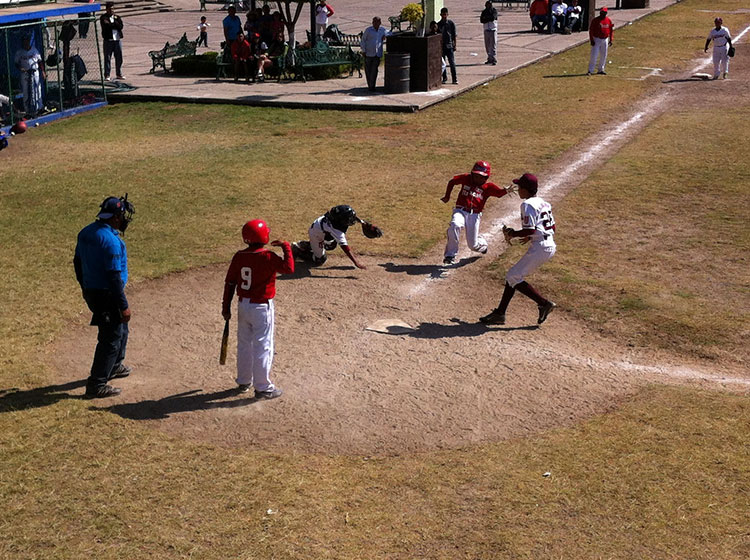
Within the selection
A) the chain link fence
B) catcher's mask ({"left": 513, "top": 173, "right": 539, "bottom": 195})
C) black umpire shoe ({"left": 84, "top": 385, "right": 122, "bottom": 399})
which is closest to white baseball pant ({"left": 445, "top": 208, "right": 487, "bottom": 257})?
catcher's mask ({"left": 513, "top": 173, "right": 539, "bottom": 195})

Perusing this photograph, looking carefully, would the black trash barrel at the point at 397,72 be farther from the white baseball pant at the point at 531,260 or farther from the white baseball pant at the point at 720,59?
the white baseball pant at the point at 531,260

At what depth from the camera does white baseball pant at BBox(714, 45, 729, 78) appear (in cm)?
2820

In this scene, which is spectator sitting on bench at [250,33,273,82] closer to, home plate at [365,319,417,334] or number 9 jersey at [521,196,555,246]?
home plate at [365,319,417,334]

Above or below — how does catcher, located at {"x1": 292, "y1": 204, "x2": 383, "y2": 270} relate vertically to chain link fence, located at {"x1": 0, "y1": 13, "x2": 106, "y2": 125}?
below

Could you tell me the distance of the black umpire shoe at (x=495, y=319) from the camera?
11.4 meters

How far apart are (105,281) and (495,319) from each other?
4.57 metres

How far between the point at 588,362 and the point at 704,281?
3226mm

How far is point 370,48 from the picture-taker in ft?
86.6

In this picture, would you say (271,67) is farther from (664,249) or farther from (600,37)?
(664,249)

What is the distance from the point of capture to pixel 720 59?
93.6 ft

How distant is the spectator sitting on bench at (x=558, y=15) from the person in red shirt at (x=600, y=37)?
33.7 ft

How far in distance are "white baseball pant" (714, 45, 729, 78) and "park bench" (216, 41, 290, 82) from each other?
1275 centimetres

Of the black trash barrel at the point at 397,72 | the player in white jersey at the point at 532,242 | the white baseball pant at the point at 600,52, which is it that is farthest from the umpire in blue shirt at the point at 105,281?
the white baseball pant at the point at 600,52

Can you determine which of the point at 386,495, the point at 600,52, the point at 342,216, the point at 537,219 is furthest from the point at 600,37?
the point at 386,495
